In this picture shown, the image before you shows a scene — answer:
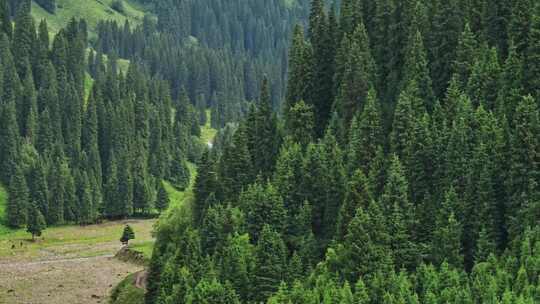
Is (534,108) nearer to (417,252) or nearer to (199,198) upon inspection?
(417,252)

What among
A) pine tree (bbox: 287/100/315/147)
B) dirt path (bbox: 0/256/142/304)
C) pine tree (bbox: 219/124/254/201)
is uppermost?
pine tree (bbox: 287/100/315/147)

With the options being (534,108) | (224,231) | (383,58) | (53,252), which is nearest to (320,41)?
(383,58)

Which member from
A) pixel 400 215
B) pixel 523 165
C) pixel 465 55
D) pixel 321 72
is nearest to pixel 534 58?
pixel 465 55

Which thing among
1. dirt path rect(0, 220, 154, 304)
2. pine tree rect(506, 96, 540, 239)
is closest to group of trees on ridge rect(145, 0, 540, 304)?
pine tree rect(506, 96, 540, 239)

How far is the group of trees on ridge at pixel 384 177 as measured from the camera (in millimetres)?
95000

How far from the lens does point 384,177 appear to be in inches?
4321

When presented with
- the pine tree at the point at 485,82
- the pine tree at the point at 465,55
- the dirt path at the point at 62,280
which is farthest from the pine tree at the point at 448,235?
the dirt path at the point at 62,280

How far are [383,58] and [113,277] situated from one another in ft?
210

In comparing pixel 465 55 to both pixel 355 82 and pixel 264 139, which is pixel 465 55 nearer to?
pixel 355 82

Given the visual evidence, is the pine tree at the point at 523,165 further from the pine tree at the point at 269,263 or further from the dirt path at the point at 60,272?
the dirt path at the point at 60,272

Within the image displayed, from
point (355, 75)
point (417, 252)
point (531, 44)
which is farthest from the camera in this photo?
point (355, 75)

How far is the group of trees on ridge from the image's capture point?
95.0 metres

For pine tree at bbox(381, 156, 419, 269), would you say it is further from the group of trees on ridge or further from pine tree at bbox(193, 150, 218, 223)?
pine tree at bbox(193, 150, 218, 223)

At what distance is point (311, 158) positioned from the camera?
119188mm
